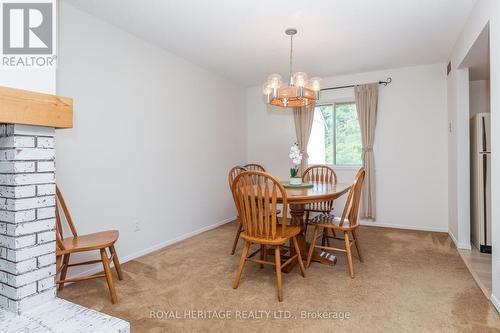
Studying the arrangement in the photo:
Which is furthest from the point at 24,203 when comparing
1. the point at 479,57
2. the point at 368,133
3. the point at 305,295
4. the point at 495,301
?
the point at 368,133

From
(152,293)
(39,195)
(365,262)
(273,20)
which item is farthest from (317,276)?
(273,20)

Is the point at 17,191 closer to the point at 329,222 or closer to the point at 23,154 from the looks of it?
the point at 23,154

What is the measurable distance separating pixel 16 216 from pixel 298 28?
8.92ft

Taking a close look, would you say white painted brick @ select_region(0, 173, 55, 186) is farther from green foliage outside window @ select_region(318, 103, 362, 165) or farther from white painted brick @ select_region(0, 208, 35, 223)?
green foliage outside window @ select_region(318, 103, 362, 165)

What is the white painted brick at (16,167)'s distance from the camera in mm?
1332

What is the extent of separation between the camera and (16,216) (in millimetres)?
1332

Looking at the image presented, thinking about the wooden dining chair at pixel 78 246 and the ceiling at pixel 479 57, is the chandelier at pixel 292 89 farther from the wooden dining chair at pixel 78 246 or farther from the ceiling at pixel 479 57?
the wooden dining chair at pixel 78 246

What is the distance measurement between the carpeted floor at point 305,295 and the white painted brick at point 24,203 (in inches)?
36.0

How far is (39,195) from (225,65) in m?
3.08

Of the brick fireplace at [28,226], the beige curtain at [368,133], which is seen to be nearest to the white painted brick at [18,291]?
the brick fireplace at [28,226]

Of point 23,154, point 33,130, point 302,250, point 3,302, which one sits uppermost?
point 33,130

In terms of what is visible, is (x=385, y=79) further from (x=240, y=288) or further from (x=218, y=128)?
(x=240, y=288)

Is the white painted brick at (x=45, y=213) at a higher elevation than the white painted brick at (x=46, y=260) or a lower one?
higher

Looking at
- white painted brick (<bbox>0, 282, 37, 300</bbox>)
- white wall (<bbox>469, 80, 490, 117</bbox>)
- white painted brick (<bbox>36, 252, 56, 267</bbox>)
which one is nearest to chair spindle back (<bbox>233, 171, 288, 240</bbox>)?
white painted brick (<bbox>36, 252, 56, 267</bbox>)
